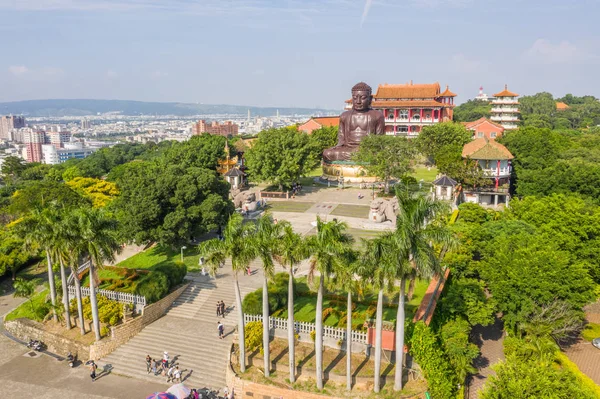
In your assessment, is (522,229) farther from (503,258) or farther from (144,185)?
(144,185)

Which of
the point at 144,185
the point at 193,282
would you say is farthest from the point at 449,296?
the point at 144,185

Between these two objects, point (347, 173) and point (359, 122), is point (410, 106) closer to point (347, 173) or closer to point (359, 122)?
point (359, 122)

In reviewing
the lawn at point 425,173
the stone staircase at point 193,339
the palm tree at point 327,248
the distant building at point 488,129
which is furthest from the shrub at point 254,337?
the distant building at point 488,129

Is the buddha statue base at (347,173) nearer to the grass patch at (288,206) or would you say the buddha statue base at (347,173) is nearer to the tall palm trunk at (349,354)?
the grass patch at (288,206)

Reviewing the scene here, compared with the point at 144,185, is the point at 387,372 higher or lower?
lower

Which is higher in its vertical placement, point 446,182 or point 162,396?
point 446,182

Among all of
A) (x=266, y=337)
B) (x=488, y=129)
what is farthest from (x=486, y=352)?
(x=488, y=129)
